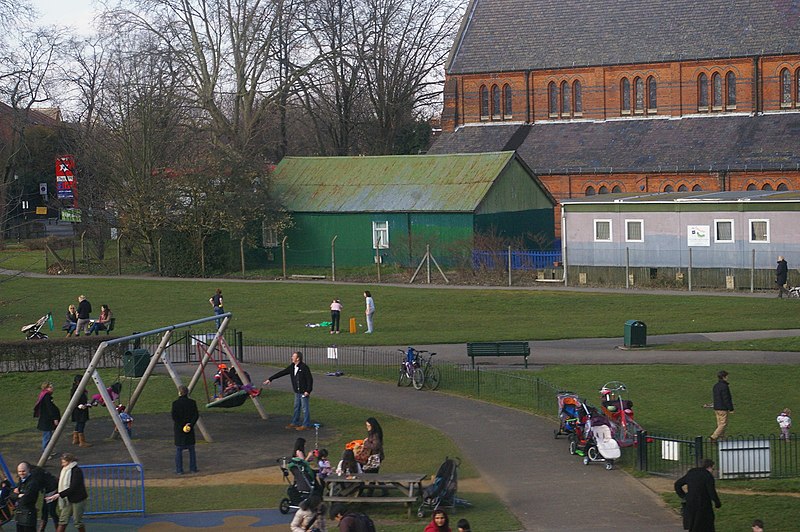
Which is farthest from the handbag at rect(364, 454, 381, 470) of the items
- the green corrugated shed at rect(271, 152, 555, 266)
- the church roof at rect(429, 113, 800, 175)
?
the church roof at rect(429, 113, 800, 175)

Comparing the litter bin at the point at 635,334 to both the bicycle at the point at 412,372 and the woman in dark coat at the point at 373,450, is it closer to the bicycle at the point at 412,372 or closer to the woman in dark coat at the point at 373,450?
the bicycle at the point at 412,372

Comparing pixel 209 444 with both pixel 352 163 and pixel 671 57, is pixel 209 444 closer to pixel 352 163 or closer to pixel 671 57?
pixel 352 163

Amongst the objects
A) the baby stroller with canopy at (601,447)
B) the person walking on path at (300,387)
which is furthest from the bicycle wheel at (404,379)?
the baby stroller with canopy at (601,447)

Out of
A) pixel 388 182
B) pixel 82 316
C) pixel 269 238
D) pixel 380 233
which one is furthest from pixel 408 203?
pixel 82 316

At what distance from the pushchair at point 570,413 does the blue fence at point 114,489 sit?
28.2ft

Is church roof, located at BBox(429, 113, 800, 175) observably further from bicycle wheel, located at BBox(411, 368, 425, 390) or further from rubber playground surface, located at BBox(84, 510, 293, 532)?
rubber playground surface, located at BBox(84, 510, 293, 532)

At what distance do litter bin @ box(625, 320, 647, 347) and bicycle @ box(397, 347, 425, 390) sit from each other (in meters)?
8.41

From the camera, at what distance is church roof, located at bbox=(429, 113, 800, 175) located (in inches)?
2618

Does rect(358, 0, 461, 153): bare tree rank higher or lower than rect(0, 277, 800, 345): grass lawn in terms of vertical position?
higher

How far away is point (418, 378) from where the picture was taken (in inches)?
1222

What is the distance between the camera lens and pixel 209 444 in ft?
84.2

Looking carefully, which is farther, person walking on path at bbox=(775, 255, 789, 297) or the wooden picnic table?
person walking on path at bbox=(775, 255, 789, 297)

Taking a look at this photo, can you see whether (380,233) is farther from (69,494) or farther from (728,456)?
(69,494)

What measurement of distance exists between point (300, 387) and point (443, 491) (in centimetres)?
716
